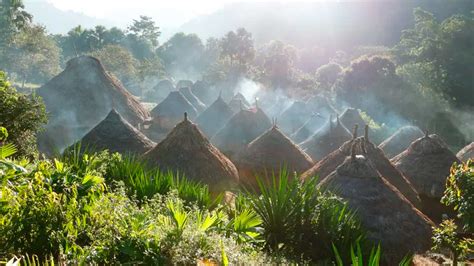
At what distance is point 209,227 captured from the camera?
742 cm

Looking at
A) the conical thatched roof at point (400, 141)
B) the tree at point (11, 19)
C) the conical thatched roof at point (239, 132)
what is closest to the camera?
the conical thatched roof at point (239, 132)

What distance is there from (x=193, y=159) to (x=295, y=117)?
22.5m

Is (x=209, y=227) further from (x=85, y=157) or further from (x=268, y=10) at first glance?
(x=268, y=10)

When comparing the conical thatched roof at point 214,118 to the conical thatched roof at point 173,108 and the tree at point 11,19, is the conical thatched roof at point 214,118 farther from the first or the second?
the tree at point 11,19

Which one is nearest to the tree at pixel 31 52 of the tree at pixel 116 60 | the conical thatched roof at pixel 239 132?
the tree at pixel 116 60

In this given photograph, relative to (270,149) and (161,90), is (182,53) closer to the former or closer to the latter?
(161,90)

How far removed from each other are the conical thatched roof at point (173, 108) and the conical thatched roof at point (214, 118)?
3.53 m

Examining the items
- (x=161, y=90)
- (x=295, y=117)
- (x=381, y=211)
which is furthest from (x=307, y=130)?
(x=161, y=90)

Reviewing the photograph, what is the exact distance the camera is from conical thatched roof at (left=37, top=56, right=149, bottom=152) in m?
24.3

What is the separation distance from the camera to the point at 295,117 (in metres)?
35.9

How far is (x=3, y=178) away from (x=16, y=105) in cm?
733

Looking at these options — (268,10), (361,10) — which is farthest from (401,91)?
(268,10)

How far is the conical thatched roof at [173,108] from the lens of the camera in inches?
1310

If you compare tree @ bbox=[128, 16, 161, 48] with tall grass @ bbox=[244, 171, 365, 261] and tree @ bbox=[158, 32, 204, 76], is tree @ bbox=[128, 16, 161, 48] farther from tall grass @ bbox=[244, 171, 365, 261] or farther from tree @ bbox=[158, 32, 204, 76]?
tall grass @ bbox=[244, 171, 365, 261]
